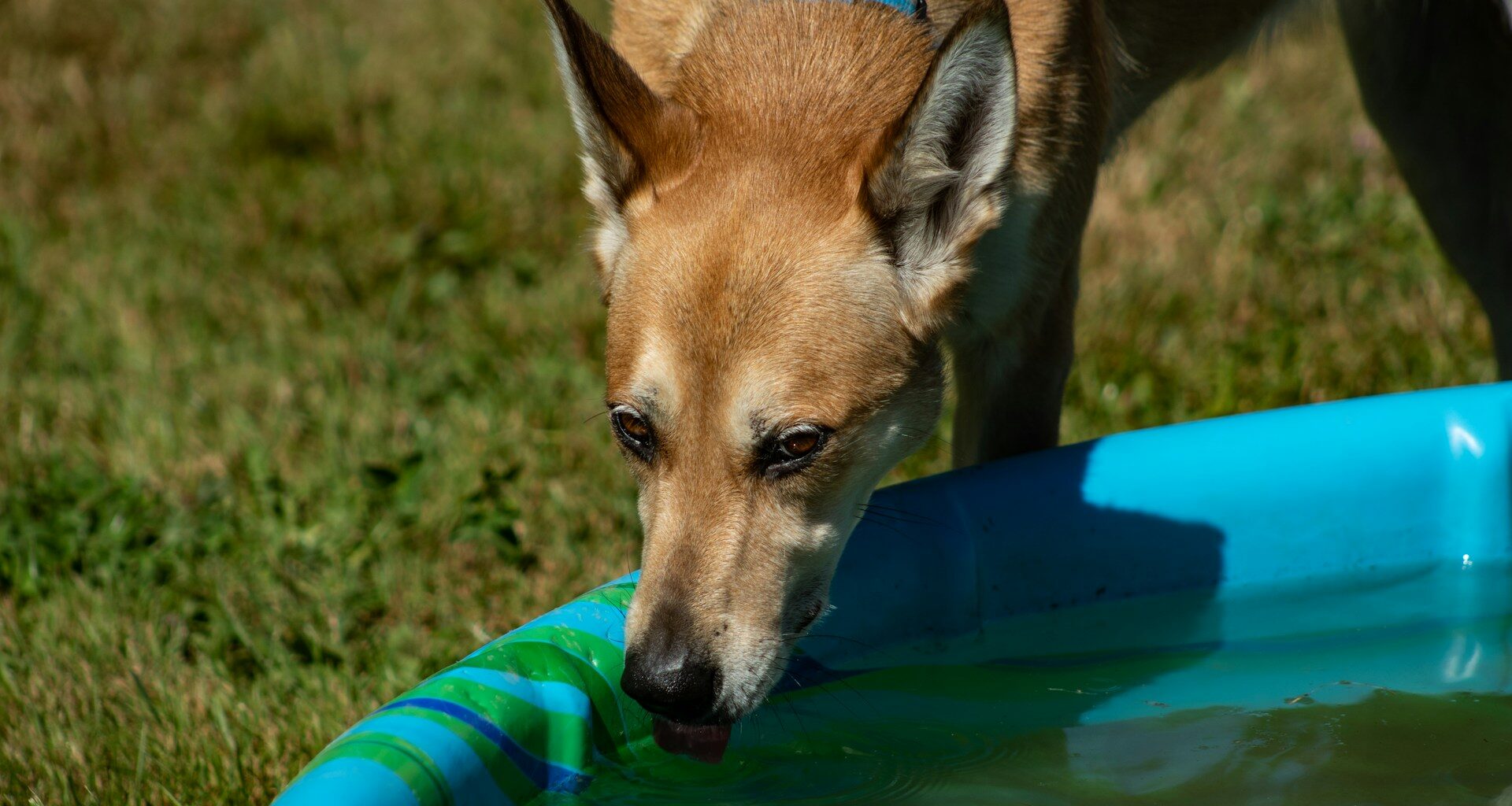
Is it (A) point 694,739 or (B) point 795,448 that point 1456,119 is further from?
(A) point 694,739

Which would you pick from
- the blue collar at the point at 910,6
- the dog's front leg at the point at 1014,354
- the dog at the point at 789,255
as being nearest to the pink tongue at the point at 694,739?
the dog at the point at 789,255

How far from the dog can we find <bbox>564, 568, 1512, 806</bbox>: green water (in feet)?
0.83

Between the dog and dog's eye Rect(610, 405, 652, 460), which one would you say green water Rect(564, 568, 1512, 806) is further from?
dog's eye Rect(610, 405, 652, 460)

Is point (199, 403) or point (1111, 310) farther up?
point (1111, 310)

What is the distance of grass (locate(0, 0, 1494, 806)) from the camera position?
141 inches

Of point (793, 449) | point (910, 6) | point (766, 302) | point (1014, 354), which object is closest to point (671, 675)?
point (793, 449)

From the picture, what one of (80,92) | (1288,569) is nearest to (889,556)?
(1288,569)

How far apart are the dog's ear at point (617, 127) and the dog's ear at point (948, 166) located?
0.47 metres

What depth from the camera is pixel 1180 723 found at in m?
3.16

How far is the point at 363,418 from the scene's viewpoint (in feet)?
15.3

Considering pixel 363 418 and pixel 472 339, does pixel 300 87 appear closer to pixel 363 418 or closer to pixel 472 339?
pixel 472 339

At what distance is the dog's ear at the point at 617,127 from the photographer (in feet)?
9.93

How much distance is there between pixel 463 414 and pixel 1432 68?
3.16 meters

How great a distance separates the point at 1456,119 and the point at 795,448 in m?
2.76
